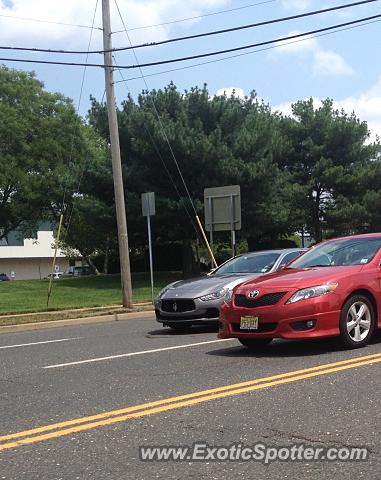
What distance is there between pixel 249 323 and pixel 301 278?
0.88 meters

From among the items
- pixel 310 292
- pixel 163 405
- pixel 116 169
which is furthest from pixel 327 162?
pixel 163 405

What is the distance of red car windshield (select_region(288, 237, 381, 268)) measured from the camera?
29.6 feet

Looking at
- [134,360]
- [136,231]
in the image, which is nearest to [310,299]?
[134,360]

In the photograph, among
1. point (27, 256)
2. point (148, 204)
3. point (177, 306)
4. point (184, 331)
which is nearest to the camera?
point (177, 306)

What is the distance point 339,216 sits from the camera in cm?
3384

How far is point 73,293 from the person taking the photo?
78.4 ft

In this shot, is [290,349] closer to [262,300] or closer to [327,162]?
[262,300]

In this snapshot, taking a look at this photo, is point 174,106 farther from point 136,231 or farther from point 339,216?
point 339,216

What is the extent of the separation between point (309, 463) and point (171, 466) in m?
0.93

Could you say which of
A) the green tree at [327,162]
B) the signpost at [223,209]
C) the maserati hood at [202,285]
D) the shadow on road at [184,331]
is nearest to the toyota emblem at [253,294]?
the maserati hood at [202,285]

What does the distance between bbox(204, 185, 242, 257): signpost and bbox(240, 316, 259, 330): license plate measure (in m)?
9.77

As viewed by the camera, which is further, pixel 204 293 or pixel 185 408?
pixel 204 293

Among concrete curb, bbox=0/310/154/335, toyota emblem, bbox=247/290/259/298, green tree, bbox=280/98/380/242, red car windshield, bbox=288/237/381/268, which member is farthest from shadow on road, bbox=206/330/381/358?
green tree, bbox=280/98/380/242

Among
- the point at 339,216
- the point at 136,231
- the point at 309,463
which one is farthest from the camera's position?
the point at 339,216
